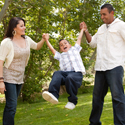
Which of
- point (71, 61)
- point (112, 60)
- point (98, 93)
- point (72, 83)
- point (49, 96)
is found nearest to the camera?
point (112, 60)

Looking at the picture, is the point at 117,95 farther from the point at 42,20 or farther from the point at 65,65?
the point at 42,20

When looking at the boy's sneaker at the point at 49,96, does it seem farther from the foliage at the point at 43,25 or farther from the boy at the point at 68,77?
the foliage at the point at 43,25

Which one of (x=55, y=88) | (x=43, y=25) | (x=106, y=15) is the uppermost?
(x=43, y=25)

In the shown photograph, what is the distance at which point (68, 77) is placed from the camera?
160 inches

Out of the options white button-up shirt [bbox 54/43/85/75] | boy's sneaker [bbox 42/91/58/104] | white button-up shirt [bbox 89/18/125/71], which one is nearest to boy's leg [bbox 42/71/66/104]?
boy's sneaker [bbox 42/91/58/104]

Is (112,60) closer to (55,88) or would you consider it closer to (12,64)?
(55,88)

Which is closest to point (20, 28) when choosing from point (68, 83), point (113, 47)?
point (68, 83)

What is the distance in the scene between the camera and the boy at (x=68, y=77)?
13.2 feet

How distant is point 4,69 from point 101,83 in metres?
1.72

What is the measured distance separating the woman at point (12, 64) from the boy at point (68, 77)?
Answer: 1.84 feet

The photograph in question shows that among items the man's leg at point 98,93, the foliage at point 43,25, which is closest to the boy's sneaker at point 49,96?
the man's leg at point 98,93

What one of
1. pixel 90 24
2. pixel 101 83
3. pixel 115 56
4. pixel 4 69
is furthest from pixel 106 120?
pixel 90 24

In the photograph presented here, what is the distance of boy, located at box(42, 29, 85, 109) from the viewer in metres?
4.04

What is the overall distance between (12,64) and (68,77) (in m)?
1.06
